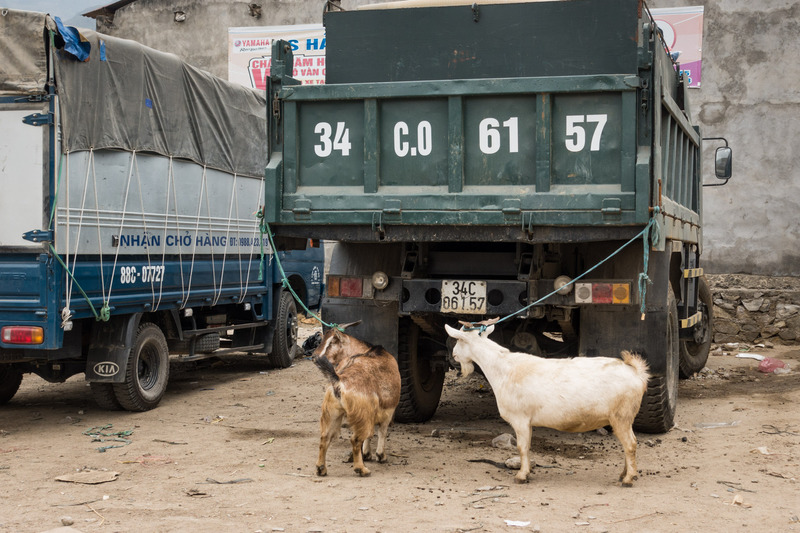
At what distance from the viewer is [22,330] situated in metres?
6.66

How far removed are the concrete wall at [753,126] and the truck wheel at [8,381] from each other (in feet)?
32.0

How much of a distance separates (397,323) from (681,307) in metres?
2.80

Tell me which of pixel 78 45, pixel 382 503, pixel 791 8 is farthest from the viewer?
pixel 791 8

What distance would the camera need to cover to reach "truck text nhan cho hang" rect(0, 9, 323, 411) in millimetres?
6719

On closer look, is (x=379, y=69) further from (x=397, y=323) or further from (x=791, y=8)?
(x=791, y=8)

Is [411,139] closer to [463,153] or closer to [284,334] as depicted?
[463,153]

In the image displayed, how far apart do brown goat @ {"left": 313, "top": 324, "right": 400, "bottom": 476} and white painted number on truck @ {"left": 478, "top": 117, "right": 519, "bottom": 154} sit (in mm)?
1555

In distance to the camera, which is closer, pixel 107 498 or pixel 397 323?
pixel 107 498

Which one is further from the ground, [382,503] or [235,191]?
[235,191]

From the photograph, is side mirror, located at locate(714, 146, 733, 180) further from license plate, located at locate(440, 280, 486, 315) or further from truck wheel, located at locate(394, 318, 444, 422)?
license plate, located at locate(440, 280, 486, 315)

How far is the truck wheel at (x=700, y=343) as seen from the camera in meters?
9.59

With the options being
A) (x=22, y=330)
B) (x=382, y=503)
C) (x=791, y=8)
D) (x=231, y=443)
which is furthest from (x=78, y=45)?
(x=791, y=8)

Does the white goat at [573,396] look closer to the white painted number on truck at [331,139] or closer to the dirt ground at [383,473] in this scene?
the dirt ground at [383,473]

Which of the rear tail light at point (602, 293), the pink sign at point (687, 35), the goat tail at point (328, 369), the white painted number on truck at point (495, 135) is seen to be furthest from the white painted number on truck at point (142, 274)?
the pink sign at point (687, 35)
